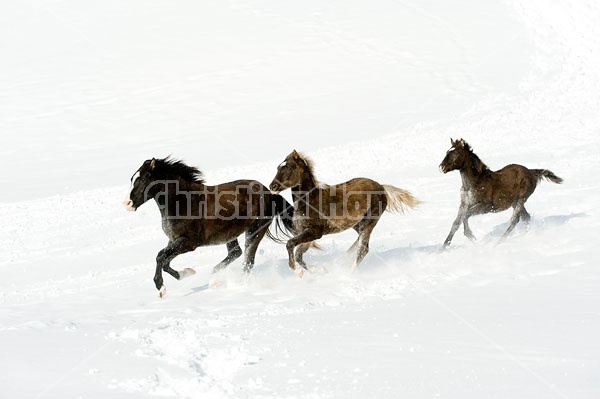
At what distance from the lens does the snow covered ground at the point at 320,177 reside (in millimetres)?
6645

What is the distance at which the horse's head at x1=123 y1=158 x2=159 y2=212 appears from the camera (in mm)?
9805

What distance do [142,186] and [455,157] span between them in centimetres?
482

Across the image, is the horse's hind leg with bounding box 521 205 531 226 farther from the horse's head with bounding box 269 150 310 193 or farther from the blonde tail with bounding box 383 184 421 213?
the horse's head with bounding box 269 150 310 193

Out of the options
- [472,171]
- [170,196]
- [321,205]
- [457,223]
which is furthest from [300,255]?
[472,171]

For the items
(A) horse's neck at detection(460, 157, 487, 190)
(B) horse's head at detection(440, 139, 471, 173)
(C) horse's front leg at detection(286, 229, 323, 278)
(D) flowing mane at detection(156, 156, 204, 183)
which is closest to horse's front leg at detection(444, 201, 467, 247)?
(A) horse's neck at detection(460, 157, 487, 190)

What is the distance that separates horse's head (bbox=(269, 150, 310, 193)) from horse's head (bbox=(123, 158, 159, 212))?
1.65m

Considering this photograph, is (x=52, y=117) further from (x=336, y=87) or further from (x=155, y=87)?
(x=336, y=87)

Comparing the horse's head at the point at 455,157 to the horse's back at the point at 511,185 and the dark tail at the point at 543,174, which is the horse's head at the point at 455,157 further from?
the dark tail at the point at 543,174

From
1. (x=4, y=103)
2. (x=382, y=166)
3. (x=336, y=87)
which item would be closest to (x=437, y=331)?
→ (x=382, y=166)

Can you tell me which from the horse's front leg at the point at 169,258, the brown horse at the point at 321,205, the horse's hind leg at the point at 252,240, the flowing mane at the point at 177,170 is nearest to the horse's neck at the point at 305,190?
the brown horse at the point at 321,205

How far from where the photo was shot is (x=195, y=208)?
409 inches

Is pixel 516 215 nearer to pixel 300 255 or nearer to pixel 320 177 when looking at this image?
pixel 300 255

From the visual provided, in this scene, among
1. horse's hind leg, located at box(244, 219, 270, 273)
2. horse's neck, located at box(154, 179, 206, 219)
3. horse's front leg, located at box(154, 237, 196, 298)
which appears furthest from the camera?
horse's hind leg, located at box(244, 219, 270, 273)

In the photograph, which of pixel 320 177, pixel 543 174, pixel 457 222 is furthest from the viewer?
pixel 320 177
